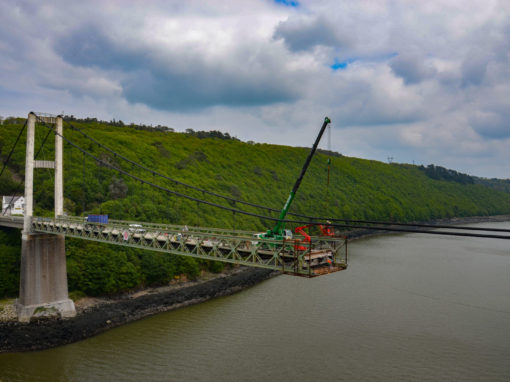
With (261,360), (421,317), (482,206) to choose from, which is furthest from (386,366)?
(482,206)

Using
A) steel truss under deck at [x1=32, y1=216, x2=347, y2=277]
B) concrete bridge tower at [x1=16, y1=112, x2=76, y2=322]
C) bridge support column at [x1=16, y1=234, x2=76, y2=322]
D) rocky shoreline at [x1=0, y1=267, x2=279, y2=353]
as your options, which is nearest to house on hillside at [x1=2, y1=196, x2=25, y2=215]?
concrete bridge tower at [x1=16, y1=112, x2=76, y2=322]

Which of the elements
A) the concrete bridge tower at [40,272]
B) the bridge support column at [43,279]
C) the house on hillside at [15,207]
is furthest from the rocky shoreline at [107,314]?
the house on hillside at [15,207]

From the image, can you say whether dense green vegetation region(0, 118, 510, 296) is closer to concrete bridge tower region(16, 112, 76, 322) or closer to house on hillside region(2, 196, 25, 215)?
house on hillside region(2, 196, 25, 215)

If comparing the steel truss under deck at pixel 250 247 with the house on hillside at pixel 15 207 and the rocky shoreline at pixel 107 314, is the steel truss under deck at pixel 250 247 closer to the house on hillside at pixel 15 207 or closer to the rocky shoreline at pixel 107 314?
the rocky shoreline at pixel 107 314

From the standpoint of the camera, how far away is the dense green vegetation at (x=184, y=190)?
37.8 metres

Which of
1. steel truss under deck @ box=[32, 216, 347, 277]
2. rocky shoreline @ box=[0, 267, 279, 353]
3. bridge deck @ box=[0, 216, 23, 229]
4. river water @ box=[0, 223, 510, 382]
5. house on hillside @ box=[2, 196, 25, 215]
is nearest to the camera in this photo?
steel truss under deck @ box=[32, 216, 347, 277]

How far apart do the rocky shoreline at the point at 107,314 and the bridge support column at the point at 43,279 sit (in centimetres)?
88

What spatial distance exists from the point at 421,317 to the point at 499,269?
2591 centimetres

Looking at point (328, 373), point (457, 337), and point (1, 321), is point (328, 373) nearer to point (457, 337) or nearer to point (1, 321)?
point (457, 337)

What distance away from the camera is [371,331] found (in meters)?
28.9

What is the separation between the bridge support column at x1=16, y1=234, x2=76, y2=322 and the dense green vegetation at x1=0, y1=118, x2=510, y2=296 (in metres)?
3.06

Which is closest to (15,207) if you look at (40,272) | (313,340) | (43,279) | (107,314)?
(40,272)

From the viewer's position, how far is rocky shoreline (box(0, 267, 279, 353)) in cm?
2745

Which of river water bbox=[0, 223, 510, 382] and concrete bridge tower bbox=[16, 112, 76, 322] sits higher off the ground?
concrete bridge tower bbox=[16, 112, 76, 322]
